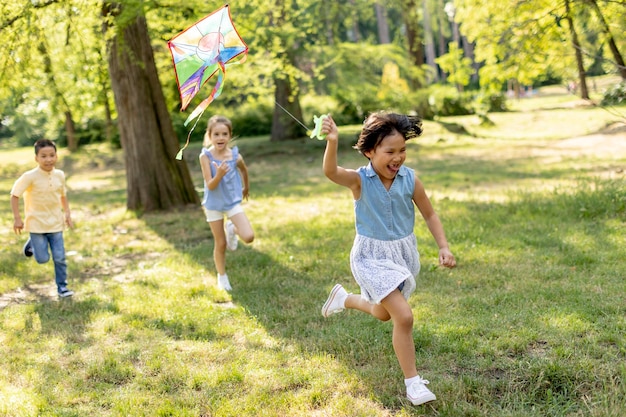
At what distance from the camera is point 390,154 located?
3.89m

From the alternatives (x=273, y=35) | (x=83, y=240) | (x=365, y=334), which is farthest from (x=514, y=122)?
(x=365, y=334)

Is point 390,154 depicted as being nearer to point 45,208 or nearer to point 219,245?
point 219,245

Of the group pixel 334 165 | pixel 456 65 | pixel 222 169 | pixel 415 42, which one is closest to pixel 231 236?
pixel 222 169

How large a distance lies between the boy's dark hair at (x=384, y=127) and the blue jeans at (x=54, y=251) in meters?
4.07

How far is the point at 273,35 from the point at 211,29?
9.70 meters

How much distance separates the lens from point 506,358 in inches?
169

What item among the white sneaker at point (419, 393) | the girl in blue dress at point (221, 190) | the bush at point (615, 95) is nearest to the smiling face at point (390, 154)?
the white sneaker at point (419, 393)

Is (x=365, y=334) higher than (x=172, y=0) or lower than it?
lower

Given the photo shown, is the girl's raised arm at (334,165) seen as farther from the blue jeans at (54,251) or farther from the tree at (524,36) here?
the tree at (524,36)

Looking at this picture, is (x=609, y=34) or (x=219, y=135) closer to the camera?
(x=219, y=135)

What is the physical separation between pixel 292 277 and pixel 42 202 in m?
2.64

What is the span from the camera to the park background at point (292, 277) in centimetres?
408

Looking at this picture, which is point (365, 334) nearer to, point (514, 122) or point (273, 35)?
point (273, 35)

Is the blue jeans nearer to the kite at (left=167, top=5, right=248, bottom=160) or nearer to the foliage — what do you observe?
the kite at (left=167, top=5, right=248, bottom=160)
